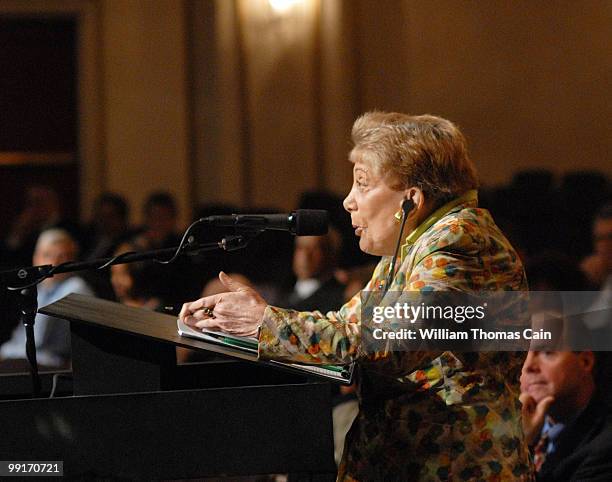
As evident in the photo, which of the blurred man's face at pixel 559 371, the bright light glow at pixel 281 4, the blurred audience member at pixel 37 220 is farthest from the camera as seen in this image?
the bright light glow at pixel 281 4

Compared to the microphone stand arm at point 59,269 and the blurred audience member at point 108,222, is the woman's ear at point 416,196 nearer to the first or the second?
the microphone stand arm at point 59,269

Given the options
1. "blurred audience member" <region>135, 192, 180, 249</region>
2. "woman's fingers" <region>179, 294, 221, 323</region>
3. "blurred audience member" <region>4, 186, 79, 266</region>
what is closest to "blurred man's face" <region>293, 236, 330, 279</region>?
"blurred audience member" <region>135, 192, 180, 249</region>

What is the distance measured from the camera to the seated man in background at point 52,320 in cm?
458

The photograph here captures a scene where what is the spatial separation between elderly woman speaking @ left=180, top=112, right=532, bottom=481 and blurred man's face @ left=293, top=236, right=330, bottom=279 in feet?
10.8

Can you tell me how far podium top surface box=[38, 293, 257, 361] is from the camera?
6.34 ft

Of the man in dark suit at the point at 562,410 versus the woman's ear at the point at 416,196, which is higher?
the woman's ear at the point at 416,196

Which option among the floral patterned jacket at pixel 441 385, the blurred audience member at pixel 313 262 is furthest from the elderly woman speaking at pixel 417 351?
the blurred audience member at pixel 313 262

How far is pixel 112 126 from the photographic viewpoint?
896cm

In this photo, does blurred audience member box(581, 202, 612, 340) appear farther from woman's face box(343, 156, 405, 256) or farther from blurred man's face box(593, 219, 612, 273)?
woman's face box(343, 156, 405, 256)

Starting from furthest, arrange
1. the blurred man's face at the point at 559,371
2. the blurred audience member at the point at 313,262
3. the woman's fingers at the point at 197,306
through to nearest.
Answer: the blurred audience member at the point at 313,262, the blurred man's face at the point at 559,371, the woman's fingers at the point at 197,306

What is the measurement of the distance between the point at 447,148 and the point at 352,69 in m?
7.01

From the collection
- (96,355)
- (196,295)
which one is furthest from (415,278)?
(196,295)

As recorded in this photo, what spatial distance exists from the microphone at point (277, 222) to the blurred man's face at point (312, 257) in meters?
3.31

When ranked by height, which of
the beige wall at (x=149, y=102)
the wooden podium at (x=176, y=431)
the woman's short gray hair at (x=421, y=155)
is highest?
the beige wall at (x=149, y=102)
